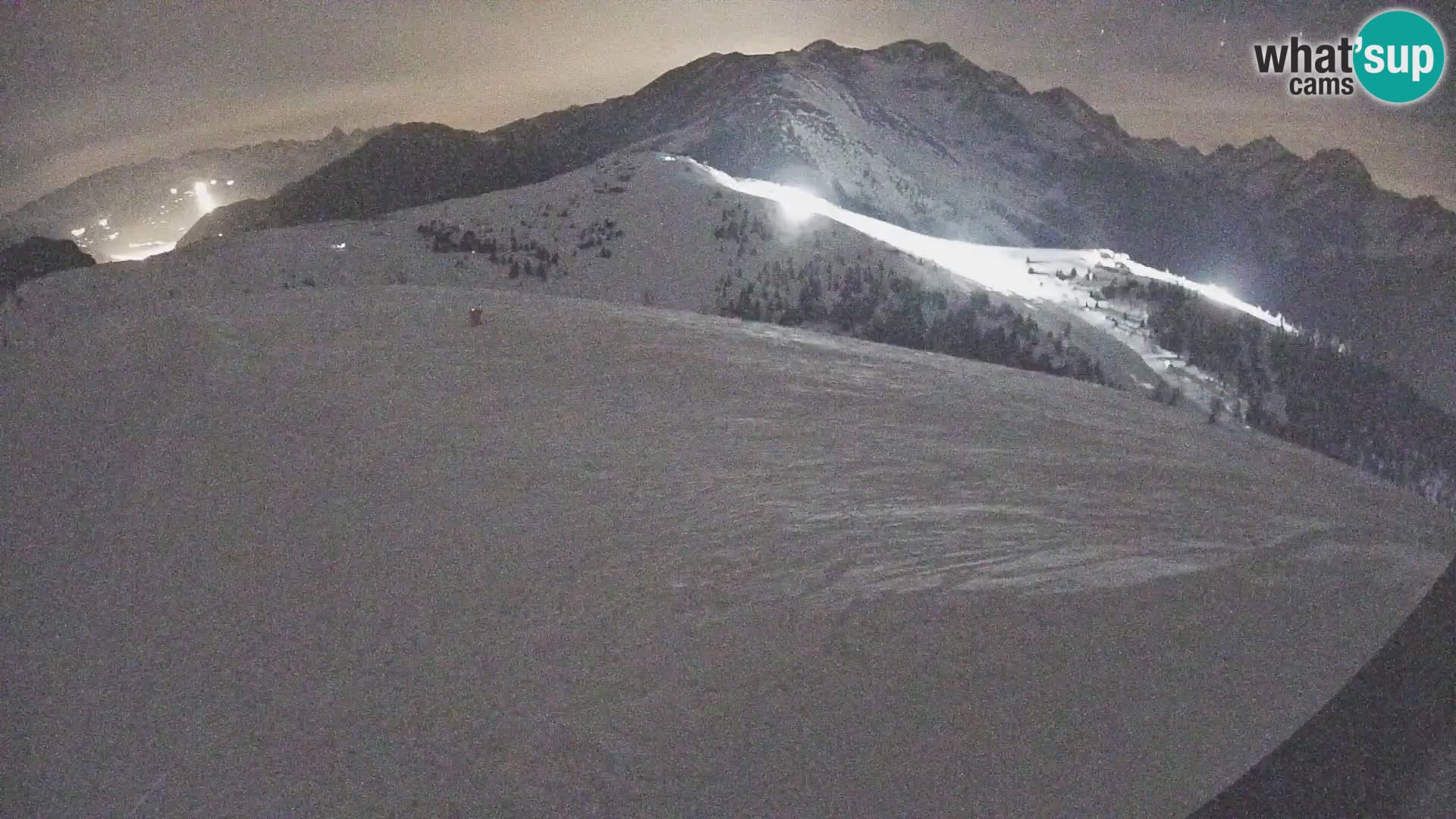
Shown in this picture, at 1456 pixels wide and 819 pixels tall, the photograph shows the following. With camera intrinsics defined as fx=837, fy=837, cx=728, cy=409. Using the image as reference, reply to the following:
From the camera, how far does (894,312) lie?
24516mm

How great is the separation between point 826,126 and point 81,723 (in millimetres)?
125346

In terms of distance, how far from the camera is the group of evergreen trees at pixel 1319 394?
13.2 meters

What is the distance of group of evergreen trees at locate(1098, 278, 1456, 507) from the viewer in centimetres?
1324

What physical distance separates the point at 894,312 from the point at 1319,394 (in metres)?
10.8

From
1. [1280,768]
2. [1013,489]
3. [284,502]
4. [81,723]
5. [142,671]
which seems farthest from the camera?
[1013,489]

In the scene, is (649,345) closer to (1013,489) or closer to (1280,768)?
(1013,489)

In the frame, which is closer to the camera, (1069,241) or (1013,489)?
(1013,489)

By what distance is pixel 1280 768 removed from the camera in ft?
A: 7.00

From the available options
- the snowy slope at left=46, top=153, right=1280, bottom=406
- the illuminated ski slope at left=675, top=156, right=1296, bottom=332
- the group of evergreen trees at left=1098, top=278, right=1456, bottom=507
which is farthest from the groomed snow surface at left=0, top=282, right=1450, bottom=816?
the illuminated ski slope at left=675, top=156, right=1296, bottom=332

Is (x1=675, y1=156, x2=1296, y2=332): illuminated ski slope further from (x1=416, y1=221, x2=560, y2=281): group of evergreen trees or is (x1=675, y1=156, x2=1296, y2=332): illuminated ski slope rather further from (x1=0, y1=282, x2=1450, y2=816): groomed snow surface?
(x1=0, y1=282, x2=1450, y2=816): groomed snow surface

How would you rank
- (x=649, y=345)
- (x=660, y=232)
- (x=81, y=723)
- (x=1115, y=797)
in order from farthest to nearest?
(x=660, y=232) < (x=649, y=345) < (x=81, y=723) < (x=1115, y=797)

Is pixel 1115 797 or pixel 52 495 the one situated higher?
pixel 52 495

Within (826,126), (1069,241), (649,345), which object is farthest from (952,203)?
(649,345)

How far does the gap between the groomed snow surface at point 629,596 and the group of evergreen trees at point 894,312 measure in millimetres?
14132
